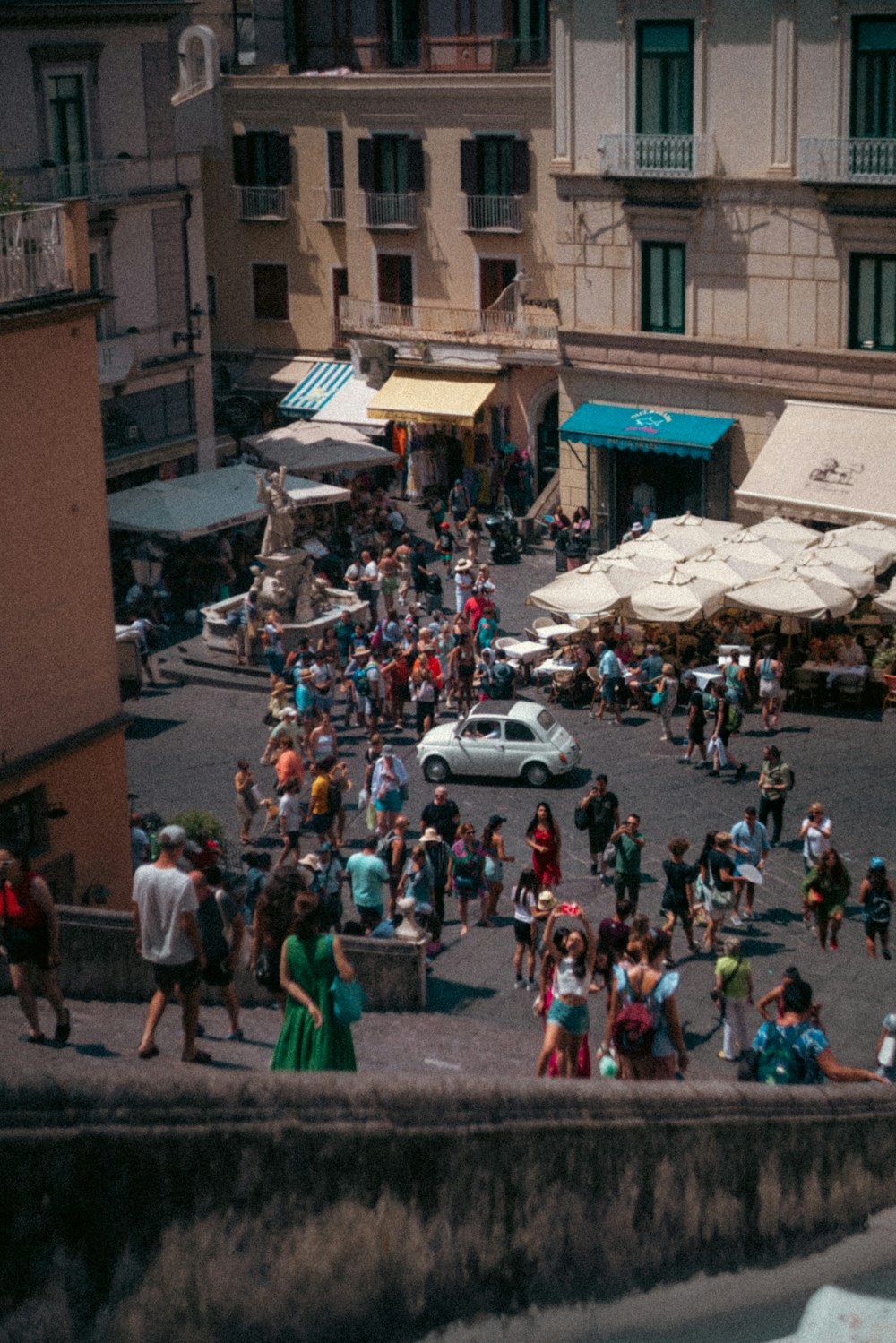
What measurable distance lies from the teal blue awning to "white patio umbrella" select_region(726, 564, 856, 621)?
807 cm

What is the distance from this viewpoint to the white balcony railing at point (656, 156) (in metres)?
37.2

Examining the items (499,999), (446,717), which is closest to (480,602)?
(446,717)

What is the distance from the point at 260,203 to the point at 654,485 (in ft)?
49.2

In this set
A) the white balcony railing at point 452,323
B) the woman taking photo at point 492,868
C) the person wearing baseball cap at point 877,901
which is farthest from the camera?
the white balcony railing at point 452,323

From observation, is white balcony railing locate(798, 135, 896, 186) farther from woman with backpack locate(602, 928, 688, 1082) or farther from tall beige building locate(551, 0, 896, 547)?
woman with backpack locate(602, 928, 688, 1082)

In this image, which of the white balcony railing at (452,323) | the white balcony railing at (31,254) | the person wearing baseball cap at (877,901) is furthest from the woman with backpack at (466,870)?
the white balcony railing at (452,323)

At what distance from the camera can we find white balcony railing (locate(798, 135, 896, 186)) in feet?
115

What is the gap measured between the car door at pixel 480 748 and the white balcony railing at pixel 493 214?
65.0 ft

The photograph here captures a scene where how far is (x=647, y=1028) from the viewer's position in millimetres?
13156

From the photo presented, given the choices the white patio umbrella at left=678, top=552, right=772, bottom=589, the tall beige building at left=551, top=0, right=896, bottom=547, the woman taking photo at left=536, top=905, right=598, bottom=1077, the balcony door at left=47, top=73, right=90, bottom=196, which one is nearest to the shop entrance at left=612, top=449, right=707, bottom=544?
the tall beige building at left=551, top=0, right=896, bottom=547

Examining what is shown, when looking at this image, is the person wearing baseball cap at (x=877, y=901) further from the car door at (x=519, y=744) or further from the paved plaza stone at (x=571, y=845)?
the car door at (x=519, y=744)

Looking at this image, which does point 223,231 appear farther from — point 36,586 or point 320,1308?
point 320,1308

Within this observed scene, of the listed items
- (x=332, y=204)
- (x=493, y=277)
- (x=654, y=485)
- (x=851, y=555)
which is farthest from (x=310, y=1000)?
(x=332, y=204)

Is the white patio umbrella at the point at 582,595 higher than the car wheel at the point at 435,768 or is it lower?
higher
